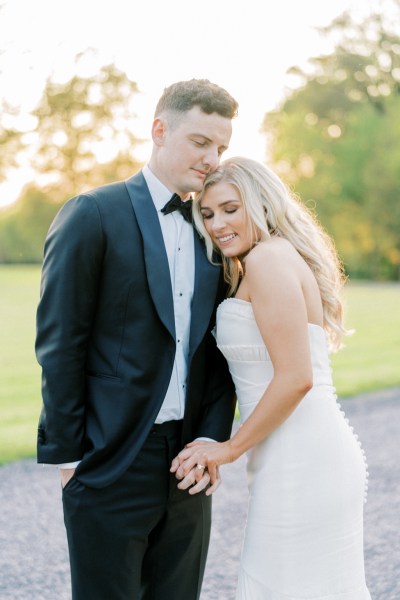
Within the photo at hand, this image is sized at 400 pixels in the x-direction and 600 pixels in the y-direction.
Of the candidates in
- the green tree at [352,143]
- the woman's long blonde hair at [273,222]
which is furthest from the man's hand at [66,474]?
the green tree at [352,143]

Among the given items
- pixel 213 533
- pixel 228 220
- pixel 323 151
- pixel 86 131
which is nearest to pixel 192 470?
pixel 228 220

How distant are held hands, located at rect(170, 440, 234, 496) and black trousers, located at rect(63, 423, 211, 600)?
0.26 feet

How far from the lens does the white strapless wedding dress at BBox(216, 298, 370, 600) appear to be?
2908 mm

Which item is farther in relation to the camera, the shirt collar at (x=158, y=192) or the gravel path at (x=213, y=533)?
the gravel path at (x=213, y=533)

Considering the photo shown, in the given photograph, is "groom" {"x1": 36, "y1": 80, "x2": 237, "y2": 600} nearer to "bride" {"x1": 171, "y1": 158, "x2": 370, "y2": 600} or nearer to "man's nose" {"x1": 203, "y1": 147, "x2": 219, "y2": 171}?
"man's nose" {"x1": 203, "y1": 147, "x2": 219, "y2": 171}

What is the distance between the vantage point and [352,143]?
155 ft

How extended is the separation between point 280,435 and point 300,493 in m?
0.25

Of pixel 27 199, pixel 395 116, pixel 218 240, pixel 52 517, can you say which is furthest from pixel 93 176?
pixel 218 240

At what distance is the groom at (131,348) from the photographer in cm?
270

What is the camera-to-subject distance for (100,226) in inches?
106

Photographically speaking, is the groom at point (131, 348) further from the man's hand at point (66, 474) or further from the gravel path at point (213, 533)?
the gravel path at point (213, 533)

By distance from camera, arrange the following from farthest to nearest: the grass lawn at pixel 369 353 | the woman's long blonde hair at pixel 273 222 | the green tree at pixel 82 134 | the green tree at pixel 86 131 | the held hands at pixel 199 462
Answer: the green tree at pixel 86 131, the green tree at pixel 82 134, the grass lawn at pixel 369 353, the woman's long blonde hair at pixel 273 222, the held hands at pixel 199 462

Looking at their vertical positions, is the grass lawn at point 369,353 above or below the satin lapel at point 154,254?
below

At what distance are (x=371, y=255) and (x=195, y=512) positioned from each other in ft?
154
